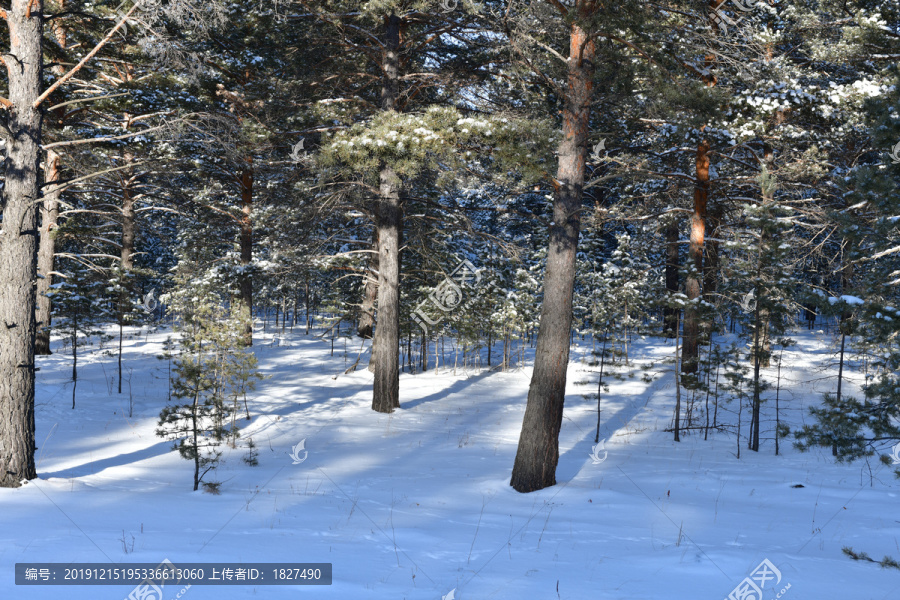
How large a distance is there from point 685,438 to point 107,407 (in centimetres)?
1406

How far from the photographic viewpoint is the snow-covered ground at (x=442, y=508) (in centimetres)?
479

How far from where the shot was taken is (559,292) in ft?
26.3

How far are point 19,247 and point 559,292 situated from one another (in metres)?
7.42

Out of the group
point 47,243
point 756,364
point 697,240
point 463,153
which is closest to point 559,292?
point 463,153

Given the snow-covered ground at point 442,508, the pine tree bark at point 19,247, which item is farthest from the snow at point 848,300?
the pine tree bark at point 19,247

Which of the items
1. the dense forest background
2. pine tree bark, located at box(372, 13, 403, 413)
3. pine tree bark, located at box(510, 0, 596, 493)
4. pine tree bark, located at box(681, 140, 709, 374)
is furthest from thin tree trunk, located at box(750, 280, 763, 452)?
pine tree bark, located at box(372, 13, 403, 413)

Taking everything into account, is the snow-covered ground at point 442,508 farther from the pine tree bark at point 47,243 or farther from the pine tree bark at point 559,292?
the pine tree bark at point 47,243

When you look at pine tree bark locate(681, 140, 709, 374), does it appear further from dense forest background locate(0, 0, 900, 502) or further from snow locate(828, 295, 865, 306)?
snow locate(828, 295, 865, 306)

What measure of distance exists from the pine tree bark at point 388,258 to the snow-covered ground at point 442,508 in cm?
101

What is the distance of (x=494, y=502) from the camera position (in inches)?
298

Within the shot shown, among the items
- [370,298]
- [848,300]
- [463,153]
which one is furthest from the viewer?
[370,298]

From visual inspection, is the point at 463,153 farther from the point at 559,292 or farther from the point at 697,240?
the point at 697,240

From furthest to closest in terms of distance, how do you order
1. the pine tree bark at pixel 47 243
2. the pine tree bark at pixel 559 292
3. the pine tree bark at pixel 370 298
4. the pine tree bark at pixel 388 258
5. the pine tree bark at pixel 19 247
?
the pine tree bark at pixel 370 298 < the pine tree bark at pixel 47 243 < the pine tree bark at pixel 388 258 < the pine tree bark at pixel 559 292 < the pine tree bark at pixel 19 247

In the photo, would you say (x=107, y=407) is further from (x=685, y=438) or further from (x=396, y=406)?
(x=685, y=438)
